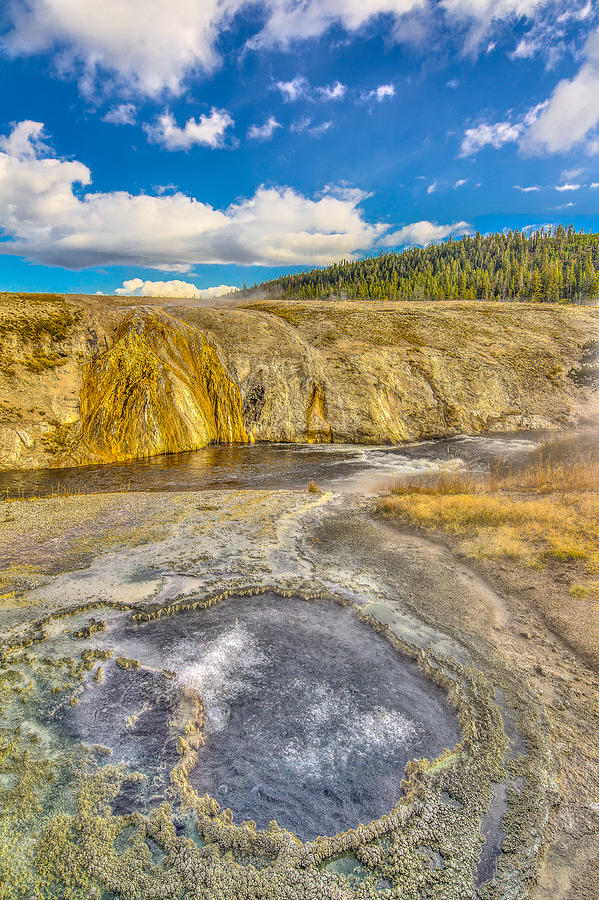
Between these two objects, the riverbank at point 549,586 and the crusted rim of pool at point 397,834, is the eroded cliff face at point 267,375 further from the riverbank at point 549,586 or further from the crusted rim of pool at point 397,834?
the crusted rim of pool at point 397,834

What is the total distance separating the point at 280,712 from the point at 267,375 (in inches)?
1152

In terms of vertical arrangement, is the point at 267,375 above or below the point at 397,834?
above

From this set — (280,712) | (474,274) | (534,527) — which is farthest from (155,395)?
(474,274)

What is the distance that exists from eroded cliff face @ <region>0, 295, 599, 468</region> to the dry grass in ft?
50.4

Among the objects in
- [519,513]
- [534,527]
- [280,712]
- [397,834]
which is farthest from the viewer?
[519,513]

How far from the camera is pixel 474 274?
349 feet

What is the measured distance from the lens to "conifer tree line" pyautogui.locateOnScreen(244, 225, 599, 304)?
9500cm

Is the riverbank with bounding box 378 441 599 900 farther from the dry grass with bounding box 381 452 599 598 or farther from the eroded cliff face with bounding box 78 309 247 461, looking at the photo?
the eroded cliff face with bounding box 78 309 247 461

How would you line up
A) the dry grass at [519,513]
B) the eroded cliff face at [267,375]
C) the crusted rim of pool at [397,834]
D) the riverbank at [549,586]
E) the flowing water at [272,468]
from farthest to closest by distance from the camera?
the eroded cliff face at [267,375] → the flowing water at [272,468] → the dry grass at [519,513] → the riverbank at [549,586] → the crusted rim of pool at [397,834]

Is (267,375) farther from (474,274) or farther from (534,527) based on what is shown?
(474,274)

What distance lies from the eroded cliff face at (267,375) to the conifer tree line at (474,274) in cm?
5570

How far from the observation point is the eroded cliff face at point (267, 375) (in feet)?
87.3

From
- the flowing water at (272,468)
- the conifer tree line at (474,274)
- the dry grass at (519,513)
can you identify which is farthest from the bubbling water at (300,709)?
the conifer tree line at (474,274)

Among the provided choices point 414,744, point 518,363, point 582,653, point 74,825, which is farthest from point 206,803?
point 518,363
